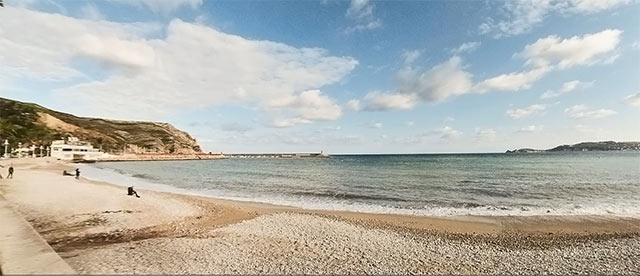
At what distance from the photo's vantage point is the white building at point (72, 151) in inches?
4035

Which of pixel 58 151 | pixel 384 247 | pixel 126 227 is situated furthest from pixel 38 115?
pixel 384 247

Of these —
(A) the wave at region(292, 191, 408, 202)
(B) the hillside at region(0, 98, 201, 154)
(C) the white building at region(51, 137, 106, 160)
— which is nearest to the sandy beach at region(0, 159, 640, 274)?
(A) the wave at region(292, 191, 408, 202)

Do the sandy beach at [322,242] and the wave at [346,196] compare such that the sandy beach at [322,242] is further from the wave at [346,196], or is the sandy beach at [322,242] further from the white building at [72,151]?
the white building at [72,151]

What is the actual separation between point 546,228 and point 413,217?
5.60 metres

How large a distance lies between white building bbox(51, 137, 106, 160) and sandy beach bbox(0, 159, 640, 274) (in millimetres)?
107064

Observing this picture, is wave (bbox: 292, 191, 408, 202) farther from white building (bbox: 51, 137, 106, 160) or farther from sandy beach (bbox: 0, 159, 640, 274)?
white building (bbox: 51, 137, 106, 160)

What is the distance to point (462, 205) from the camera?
1981 cm

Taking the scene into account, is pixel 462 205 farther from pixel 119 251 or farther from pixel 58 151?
pixel 58 151

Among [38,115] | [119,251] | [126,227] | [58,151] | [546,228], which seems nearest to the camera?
[119,251]

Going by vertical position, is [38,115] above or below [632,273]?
above

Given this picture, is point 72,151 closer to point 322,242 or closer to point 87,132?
point 87,132

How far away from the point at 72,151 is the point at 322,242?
12567 cm

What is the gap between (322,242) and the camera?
419 inches

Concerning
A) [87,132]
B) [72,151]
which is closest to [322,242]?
[72,151]
